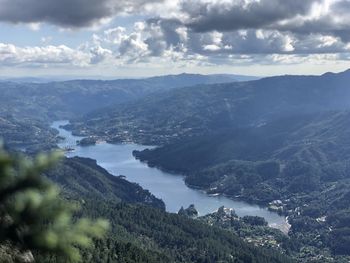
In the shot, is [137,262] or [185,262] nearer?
[137,262]

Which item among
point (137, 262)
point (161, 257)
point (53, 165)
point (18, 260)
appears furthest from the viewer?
point (161, 257)

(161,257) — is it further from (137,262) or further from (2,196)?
(2,196)

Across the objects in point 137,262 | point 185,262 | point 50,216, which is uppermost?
point 50,216

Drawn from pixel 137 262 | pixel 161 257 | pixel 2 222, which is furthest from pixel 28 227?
pixel 161 257

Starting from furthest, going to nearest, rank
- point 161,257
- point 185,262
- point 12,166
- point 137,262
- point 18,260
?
1. point 185,262
2. point 161,257
3. point 137,262
4. point 18,260
5. point 12,166

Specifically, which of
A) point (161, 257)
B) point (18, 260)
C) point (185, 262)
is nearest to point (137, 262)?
point (161, 257)

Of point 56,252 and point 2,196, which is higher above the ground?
point 2,196
